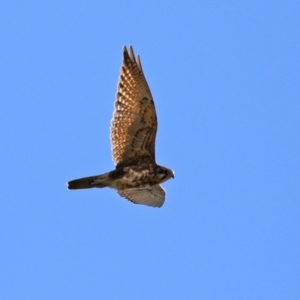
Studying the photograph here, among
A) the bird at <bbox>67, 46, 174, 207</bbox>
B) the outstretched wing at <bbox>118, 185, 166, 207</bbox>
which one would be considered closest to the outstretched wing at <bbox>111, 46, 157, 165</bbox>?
the bird at <bbox>67, 46, 174, 207</bbox>

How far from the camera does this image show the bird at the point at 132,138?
76.5 ft

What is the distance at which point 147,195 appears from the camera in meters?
25.2

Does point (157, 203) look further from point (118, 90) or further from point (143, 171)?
point (118, 90)

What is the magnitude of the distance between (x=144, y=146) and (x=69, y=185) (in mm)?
1993

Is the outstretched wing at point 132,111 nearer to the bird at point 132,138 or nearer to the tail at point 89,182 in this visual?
the bird at point 132,138

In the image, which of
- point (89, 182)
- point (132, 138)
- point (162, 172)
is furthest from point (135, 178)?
point (89, 182)

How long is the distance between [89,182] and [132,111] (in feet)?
6.10

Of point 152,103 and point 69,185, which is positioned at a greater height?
point 152,103

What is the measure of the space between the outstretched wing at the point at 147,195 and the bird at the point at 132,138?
2.39 feet

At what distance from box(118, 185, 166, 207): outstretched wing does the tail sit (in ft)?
3.38

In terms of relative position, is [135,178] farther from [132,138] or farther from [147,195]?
[147,195]

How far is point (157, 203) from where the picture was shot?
2544cm

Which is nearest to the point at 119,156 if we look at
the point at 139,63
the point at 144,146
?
the point at 144,146

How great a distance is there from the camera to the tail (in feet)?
75.6
